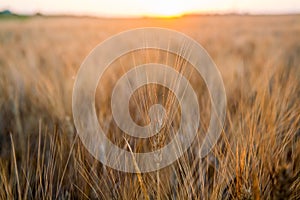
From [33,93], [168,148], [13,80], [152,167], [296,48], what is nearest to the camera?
[152,167]

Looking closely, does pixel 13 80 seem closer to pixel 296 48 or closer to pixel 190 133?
pixel 190 133

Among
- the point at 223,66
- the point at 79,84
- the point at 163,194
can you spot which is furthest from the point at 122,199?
the point at 223,66

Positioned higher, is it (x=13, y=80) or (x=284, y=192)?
(x=284, y=192)

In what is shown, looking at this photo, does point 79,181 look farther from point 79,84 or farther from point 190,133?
point 79,84

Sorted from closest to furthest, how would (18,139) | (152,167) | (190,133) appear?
(152,167), (190,133), (18,139)

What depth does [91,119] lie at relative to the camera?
3.66 feet

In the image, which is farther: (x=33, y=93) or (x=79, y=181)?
(x=33, y=93)

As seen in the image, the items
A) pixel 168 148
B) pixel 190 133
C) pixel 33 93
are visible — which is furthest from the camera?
pixel 33 93

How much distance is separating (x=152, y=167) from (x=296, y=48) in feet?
9.62

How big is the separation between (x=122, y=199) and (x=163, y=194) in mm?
80

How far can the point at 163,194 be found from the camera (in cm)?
66

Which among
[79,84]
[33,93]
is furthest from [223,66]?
[33,93]

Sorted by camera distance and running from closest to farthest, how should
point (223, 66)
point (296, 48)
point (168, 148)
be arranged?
point (168, 148) → point (223, 66) → point (296, 48)

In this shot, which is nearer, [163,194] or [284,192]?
[284,192]
